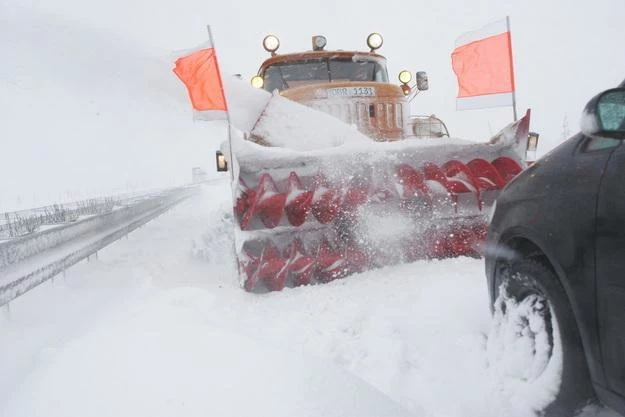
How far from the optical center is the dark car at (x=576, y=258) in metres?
1.62

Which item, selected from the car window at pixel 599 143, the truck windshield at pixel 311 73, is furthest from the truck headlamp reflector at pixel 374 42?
the car window at pixel 599 143

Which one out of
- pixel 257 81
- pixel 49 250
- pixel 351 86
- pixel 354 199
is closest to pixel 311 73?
pixel 257 81

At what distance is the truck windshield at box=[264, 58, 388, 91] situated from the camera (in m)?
7.48

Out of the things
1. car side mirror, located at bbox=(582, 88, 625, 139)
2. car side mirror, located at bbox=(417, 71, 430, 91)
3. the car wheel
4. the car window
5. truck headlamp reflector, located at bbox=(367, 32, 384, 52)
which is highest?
truck headlamp reflector, located at bbox=(367, 32, 384, 52)

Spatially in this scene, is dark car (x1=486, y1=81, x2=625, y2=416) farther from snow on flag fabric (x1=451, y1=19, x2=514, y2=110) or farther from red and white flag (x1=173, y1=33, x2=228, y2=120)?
snow on flag fabric (x1=451, y1=19, x2=514, y2=110)

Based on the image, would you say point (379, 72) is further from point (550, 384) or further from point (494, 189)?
point (550, 384)

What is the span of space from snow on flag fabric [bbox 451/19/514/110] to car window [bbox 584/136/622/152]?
4.45 meters

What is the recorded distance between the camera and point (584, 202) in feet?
5.94

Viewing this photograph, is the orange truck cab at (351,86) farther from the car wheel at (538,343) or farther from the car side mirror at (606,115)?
the car side mirror at (606,115)

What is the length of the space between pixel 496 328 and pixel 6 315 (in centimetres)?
356

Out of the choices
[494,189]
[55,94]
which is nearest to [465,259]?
[494,189]

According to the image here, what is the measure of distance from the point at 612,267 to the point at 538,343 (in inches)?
24.4

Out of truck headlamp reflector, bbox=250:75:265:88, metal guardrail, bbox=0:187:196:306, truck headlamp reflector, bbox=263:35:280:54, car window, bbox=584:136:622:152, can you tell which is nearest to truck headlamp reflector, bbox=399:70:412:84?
truck headlamp reflector, bbox=263:35:280:54

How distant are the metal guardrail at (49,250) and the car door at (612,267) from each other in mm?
3386
